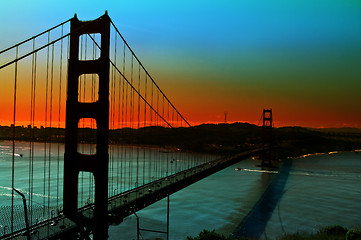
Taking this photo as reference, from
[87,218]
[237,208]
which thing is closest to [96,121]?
[87,218]

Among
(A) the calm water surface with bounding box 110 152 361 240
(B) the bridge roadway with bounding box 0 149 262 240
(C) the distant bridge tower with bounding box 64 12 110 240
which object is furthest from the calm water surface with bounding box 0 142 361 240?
(C) the distant bridge tower with bounding box 64 12 110 240

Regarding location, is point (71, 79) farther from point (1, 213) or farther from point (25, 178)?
point (25, 178)

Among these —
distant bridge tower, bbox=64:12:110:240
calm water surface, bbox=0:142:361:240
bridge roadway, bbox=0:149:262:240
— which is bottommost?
calm water surface, bbox=0:142:361:240

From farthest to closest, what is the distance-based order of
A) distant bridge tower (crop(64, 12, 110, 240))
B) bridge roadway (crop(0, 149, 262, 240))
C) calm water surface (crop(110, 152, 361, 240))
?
calm water surface (crop(110, 152, 361, 240)), distant bridge tower (crop(64, 12, 110, 240)), bridge roadway (crop(0, 149, 262, 240))

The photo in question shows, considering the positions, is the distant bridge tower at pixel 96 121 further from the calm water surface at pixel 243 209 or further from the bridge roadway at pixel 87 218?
the calm water surface at pixel 243 209

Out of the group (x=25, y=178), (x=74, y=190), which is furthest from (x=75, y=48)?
(x=25, y=178)

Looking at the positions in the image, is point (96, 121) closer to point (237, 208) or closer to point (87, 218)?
point (87, 218)

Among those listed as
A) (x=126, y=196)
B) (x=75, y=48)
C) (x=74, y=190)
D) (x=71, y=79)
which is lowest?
(x=126, y=196)

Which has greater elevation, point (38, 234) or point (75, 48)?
point (75, 48)

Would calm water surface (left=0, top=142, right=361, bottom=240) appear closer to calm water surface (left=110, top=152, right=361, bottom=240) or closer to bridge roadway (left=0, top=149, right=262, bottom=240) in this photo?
calm water surface (left=110, top=152, right=361, bottom=240)
